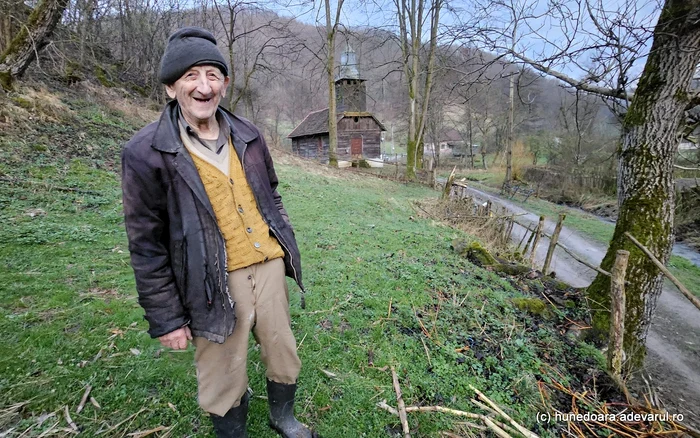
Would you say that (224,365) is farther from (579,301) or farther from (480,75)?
(480,75)

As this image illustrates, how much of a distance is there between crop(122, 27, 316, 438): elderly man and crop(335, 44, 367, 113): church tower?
2647 cm

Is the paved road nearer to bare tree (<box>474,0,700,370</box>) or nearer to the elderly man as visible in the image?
bare tree (<box>474,0,700,370</box>)

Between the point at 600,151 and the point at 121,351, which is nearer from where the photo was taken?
the point at 121,351

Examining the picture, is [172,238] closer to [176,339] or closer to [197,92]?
[176,339]

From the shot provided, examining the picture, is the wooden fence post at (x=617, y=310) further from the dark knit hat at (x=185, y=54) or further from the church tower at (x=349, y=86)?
the church tower at (x=349, y=86)

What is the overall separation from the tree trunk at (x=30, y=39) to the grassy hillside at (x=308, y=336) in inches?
80.2

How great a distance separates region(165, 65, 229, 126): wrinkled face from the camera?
165 cm

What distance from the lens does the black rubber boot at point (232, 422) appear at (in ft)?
6.36

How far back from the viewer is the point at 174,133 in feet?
5.30

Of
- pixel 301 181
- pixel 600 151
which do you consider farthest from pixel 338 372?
pixel 600 151

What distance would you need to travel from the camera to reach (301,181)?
13.0 metres

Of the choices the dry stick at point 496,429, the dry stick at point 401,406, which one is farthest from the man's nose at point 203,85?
the dry stick at point 496,429

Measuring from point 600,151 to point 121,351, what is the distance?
27.9 metres

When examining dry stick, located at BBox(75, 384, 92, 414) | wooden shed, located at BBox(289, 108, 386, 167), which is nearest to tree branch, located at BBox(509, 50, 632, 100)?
dry stick, located at BBox(75, 384, 92, 414)
